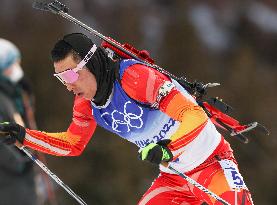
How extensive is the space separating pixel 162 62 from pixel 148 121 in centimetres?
809

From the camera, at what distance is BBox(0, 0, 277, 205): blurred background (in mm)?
10664

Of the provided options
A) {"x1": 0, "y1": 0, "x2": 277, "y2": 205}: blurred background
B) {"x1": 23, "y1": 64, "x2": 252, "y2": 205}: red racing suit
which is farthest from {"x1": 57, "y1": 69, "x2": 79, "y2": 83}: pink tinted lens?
{"x1": 0, "y1": 0, "x2": 277, "y2": 205}: blurred background

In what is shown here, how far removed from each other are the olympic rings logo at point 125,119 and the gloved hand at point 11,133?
55cm

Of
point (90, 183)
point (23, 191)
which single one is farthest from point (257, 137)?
point (23, 191)

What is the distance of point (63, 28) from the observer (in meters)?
12.9

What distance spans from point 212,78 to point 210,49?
4.14ft

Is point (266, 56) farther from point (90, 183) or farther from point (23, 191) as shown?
point (23, 191)

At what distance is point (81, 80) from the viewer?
4.19 m

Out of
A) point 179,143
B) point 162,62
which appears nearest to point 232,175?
point 179,143

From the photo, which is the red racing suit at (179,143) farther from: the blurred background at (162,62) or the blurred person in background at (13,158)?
the blurred background at (162,62)

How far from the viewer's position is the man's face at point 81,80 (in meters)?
4.17

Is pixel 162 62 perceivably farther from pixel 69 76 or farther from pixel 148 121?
pixel 69 76

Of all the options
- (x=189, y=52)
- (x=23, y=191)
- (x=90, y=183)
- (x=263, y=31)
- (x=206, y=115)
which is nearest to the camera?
(x=206, y=115)

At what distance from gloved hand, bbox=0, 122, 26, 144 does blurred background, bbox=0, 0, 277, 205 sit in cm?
593
